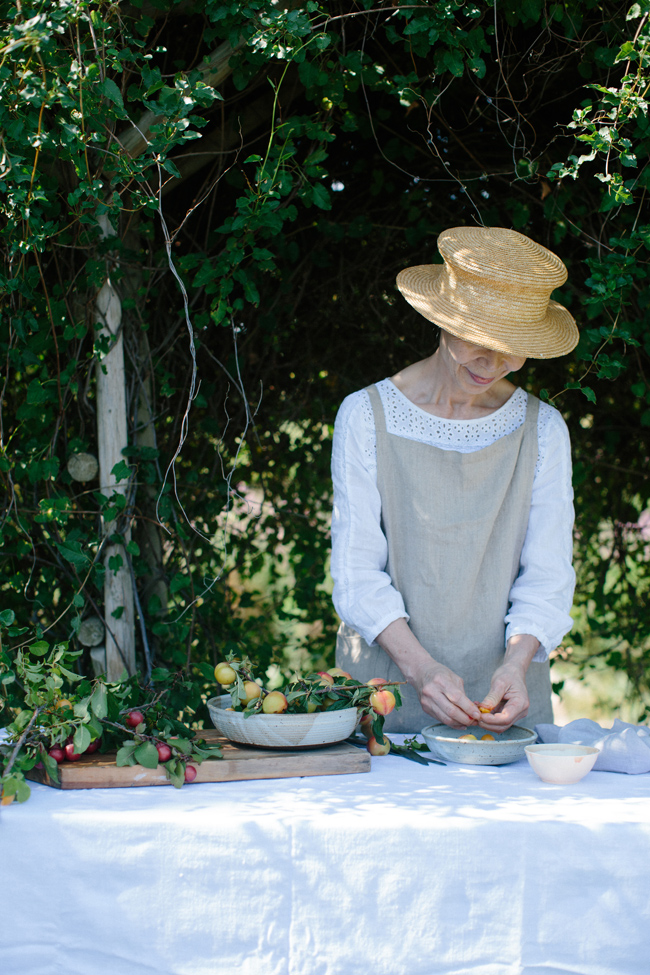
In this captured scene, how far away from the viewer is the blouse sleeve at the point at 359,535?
1843 mm

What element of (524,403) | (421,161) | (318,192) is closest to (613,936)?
(524,403)

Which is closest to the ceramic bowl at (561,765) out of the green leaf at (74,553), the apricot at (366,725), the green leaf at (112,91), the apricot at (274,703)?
the apricot at (366,725)

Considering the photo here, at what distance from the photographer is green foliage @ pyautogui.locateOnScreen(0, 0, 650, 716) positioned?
5.61ft

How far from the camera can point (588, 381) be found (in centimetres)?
326

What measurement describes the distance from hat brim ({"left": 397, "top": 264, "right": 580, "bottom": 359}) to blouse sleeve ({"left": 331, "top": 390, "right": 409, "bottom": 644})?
26 centimetres

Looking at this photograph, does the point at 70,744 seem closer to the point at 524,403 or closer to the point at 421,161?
the point at 524,403

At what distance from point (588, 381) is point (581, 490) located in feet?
1.60

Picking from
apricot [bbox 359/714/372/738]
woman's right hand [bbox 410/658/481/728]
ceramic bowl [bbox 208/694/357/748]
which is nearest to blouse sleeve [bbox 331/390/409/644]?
woman's right hand [bbox 410/658/481/728]

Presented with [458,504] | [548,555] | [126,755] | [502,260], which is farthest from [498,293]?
[126,755]

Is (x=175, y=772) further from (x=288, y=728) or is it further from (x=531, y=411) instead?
(x=531, y=411)

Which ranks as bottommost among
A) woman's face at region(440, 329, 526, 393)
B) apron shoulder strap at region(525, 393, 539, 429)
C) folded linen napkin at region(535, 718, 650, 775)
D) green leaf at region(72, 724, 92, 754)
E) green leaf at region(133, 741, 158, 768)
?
folded linen napkin at region(535, 718, 650, 775)

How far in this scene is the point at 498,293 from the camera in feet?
5.90

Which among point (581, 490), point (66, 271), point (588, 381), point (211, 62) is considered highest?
point (211, 62)

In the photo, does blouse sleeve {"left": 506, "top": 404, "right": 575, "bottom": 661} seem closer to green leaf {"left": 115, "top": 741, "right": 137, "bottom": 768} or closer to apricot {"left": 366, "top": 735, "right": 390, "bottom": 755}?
apricot {"left": 366, "top": 735, "right": 390, "bottom": 755}
